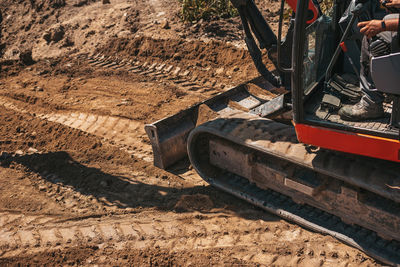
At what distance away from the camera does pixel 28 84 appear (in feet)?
26.9

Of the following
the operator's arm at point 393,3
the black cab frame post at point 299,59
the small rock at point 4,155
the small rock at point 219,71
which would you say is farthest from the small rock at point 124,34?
the operator's arm at point 393,3

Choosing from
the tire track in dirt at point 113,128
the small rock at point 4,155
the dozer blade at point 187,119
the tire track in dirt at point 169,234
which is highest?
the dozer blade at point 187,119

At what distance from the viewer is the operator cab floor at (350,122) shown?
9.90 ft

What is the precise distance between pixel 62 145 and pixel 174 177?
6.51 feet

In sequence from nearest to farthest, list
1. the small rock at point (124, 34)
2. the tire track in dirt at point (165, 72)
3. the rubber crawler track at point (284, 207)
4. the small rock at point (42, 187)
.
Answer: the rubber crawler track at point (284, 207) → the small rock at point (42, 187) → the tire track in dirt at point (165, 72) → the small rock at point (124, 34)


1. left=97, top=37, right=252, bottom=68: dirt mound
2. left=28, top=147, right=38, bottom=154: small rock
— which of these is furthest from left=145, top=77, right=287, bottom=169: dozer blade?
left=97, top=37, right=252, bottom=68: dirt mound

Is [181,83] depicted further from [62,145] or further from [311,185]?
[311,185]

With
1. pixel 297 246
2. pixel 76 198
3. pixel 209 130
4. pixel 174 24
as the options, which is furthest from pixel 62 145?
pixel 174 24

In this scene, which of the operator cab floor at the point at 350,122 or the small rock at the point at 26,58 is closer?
the operator cab floor at the point at 350,122

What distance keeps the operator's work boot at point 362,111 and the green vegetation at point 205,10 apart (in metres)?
6.33

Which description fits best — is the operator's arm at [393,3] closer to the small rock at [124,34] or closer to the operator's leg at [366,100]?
the operator's leg at [366,100]

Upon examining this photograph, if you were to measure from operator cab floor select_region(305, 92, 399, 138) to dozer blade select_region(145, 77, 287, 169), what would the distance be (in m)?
0.92

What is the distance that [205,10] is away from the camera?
9055mm

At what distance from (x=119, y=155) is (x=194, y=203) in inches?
61.6
